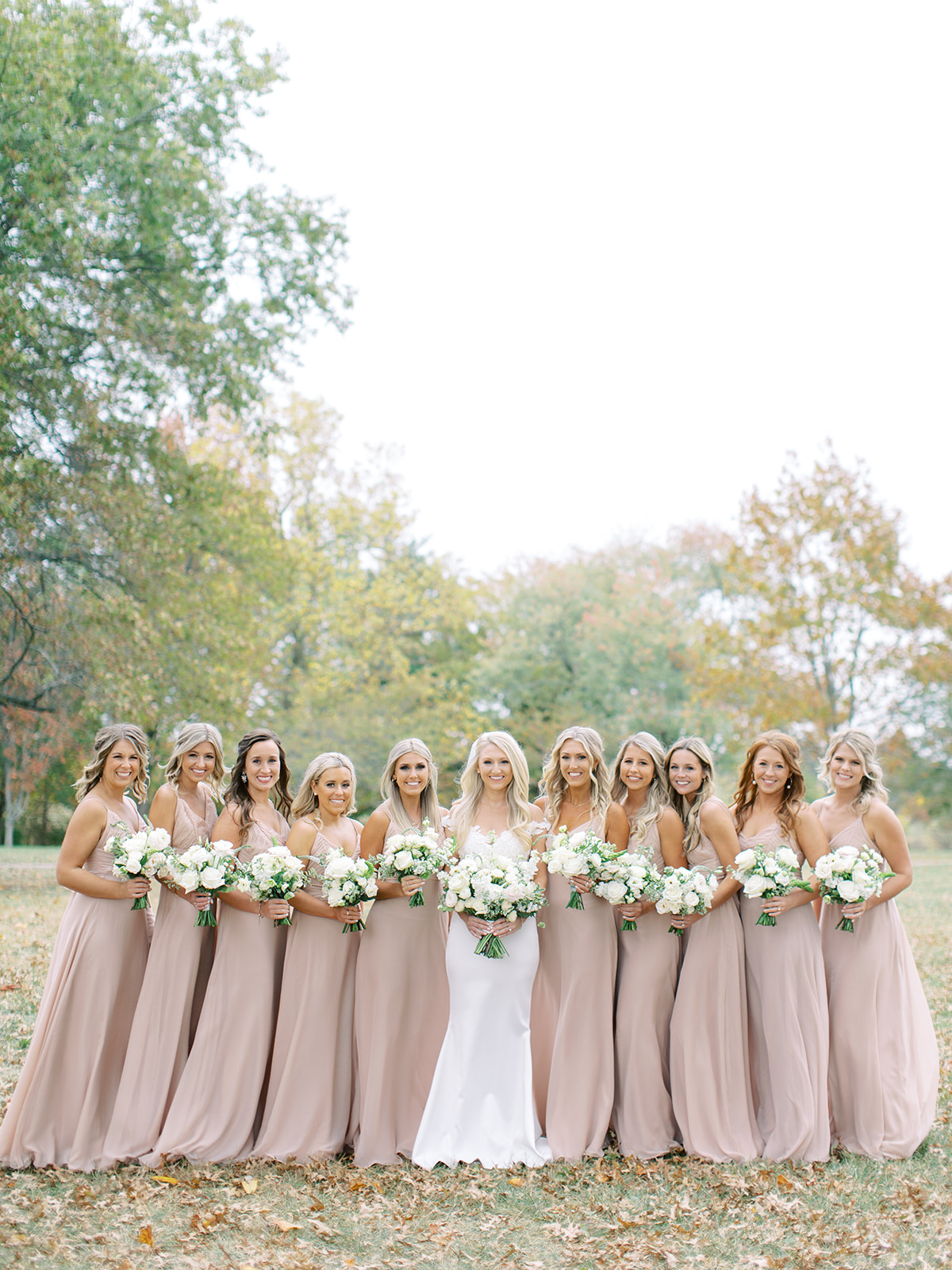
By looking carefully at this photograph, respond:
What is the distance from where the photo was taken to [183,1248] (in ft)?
18.8

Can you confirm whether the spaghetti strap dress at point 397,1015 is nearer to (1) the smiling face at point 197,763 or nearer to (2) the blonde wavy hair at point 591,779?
(2) the blonde wavy hair at point 591,779

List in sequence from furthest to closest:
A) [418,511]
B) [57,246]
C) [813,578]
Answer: [418,511] → [813,578] → [57,246]

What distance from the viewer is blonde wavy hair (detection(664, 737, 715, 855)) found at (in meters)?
7.46

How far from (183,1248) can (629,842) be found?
3575 mm

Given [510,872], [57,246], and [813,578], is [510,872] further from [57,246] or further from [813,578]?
[813,578]

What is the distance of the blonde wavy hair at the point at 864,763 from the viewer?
7.51 m

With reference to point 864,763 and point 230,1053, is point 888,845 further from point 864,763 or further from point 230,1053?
point 230,1053

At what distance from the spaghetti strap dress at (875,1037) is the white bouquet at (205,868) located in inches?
158

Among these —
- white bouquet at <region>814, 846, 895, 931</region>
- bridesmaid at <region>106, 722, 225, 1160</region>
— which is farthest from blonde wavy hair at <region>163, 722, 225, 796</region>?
white bouquet at <region>814, 846, 895, 931</region>

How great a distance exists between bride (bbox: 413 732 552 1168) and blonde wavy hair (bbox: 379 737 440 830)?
0.20 meters

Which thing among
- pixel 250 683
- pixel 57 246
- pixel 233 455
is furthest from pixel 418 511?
pixel 57 246

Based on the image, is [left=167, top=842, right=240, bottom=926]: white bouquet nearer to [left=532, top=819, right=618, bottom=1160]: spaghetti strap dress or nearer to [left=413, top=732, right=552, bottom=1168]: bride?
[left=413, top=732, right=552, bottom=1168]: bride

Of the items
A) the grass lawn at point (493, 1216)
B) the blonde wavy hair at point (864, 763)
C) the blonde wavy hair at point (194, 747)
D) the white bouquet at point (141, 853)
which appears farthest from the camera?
the blonde wavy hair at point (864, 763)

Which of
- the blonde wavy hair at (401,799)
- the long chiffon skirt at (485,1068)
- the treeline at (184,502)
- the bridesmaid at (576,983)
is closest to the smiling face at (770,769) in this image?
the bridesmaid at (576,983)
